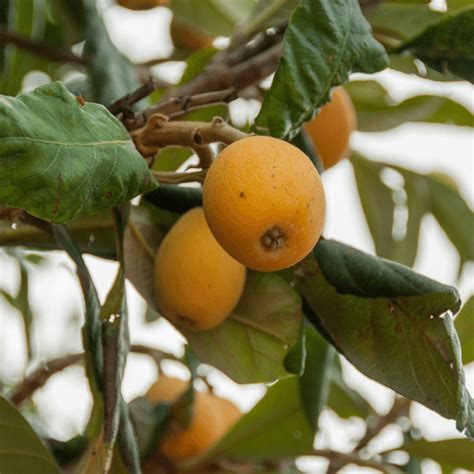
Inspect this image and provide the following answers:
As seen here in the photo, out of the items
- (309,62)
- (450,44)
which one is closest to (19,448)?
(309,62)

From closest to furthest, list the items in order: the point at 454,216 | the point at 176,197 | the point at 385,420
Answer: the point at 176,197 → the point at 385,420 → the point at 454,216

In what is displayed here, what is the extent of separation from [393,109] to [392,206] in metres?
0.17

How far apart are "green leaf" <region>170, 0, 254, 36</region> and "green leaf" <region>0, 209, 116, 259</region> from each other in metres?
0.62

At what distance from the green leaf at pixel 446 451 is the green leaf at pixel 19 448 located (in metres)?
0.58

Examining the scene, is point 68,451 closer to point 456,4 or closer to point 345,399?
point 345,399

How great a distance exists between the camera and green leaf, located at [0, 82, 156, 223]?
0.66 m

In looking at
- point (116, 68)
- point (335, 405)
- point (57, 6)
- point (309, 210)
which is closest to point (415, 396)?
point (309, 210)

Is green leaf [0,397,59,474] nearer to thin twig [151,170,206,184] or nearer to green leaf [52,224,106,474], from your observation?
green leaf [52,224,106,474]

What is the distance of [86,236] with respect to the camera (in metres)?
1.10

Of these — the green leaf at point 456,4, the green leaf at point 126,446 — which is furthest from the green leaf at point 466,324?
the green leaf at point 126,446

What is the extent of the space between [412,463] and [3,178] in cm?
89

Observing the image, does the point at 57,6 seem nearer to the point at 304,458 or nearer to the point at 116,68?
the point at 116,68

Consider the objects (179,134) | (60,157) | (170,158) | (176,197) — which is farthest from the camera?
(170,158)

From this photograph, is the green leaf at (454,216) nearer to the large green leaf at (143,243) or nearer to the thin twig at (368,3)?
the thin twig at (368,3)
